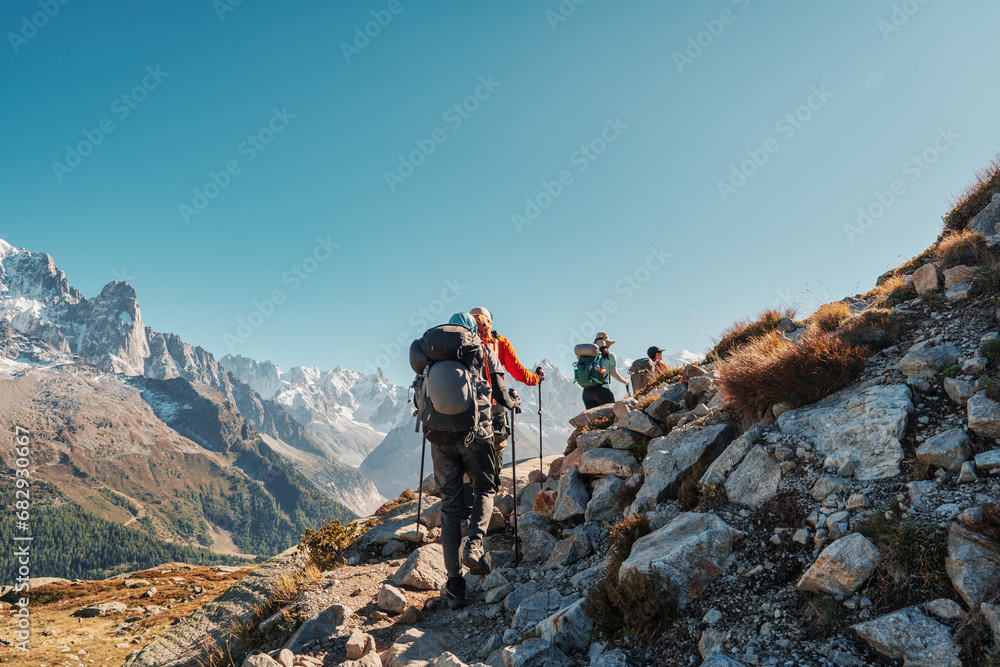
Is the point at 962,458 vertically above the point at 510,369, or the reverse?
the point at 510,369

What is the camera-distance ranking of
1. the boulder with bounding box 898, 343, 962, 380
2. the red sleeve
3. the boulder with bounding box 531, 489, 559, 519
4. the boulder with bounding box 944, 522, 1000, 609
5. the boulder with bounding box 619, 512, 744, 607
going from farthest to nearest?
the red sleeve → the boulder with bounding box 531, 489, 559, 519 → the boulder with bounding box 898, 343, 962, 380 → the boulder with bounding box 619, 512, 744, 607 → the boulder with bounding box 944, 522, 1000, 609

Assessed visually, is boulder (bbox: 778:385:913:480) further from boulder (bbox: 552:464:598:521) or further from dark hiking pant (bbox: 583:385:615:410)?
dark hiking pant (bbox: 583:385:615:410)

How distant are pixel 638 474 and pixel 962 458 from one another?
450 centimetres

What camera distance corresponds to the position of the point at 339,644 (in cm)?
664

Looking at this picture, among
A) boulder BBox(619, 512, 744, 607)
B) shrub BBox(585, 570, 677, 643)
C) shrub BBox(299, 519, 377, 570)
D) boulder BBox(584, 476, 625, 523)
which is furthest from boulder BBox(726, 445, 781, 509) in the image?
shrub BBox(299, 519, 377, 570)

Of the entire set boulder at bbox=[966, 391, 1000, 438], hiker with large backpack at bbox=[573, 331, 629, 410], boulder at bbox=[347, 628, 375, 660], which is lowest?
boulder at bbox=[347, 628, 375, 660]

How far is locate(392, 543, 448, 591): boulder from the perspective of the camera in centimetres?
855

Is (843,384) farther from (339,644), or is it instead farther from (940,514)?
(339,644)

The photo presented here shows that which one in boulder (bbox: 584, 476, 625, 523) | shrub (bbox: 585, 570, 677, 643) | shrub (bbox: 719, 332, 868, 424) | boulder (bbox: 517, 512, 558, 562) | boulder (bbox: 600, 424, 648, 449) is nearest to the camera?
shrub (bbox: 585, 570, 677, 643)

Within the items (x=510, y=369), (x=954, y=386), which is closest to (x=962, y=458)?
(x=954, y=386)

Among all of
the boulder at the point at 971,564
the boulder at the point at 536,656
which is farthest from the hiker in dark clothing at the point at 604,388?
the boulder at the point at 971,564

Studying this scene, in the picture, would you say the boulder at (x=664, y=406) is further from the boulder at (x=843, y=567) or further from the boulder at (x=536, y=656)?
the boulder at (x=536, y=656)

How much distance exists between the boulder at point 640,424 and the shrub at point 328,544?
680 cm

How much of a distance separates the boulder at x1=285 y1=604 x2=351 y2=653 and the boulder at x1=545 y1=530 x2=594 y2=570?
133 inches
